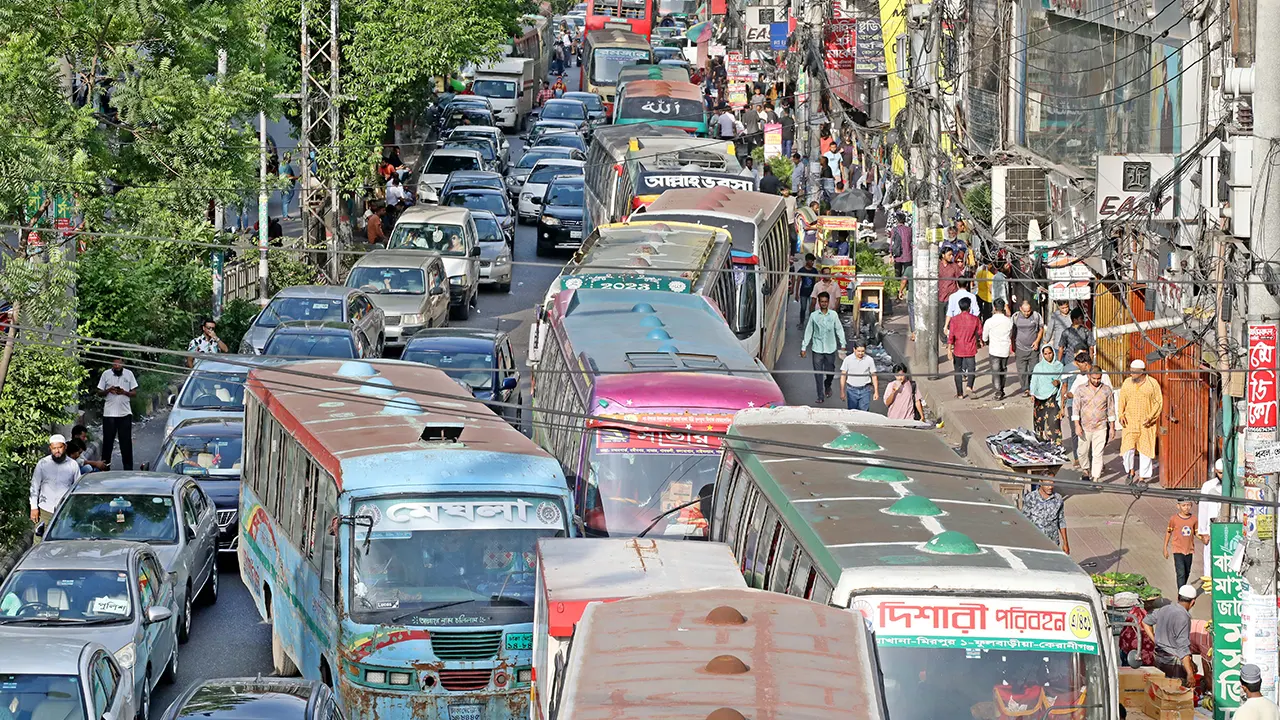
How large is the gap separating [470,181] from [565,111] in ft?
64.4

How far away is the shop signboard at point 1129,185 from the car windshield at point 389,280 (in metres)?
12.9

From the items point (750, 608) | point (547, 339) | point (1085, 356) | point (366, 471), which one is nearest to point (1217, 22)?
point (1085, 356)

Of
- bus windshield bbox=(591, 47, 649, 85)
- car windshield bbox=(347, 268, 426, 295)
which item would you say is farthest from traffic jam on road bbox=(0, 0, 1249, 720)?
bus windshield bbox=(591, 47, 649, 85)

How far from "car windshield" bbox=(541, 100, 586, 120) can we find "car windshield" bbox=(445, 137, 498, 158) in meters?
9.93

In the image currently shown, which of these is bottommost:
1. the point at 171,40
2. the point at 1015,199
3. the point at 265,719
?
the point at 265,719

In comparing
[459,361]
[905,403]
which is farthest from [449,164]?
[905,403]

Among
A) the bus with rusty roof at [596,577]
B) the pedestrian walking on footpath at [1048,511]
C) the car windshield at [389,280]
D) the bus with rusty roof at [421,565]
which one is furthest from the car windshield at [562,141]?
the bus with rusty roof at [596,577]

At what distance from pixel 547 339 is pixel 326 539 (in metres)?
7.59

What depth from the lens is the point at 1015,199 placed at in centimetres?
2903

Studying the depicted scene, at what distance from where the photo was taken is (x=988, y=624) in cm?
1049

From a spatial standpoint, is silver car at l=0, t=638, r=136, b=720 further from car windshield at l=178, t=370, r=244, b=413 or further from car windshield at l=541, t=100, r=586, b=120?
car windshield at l=541, t=100, r=586, b=120

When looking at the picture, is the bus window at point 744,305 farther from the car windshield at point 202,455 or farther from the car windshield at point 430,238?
the car windshield at point 430,238

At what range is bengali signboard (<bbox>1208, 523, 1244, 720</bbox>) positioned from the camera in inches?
544

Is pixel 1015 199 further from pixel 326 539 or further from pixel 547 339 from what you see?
pixel 326 539
